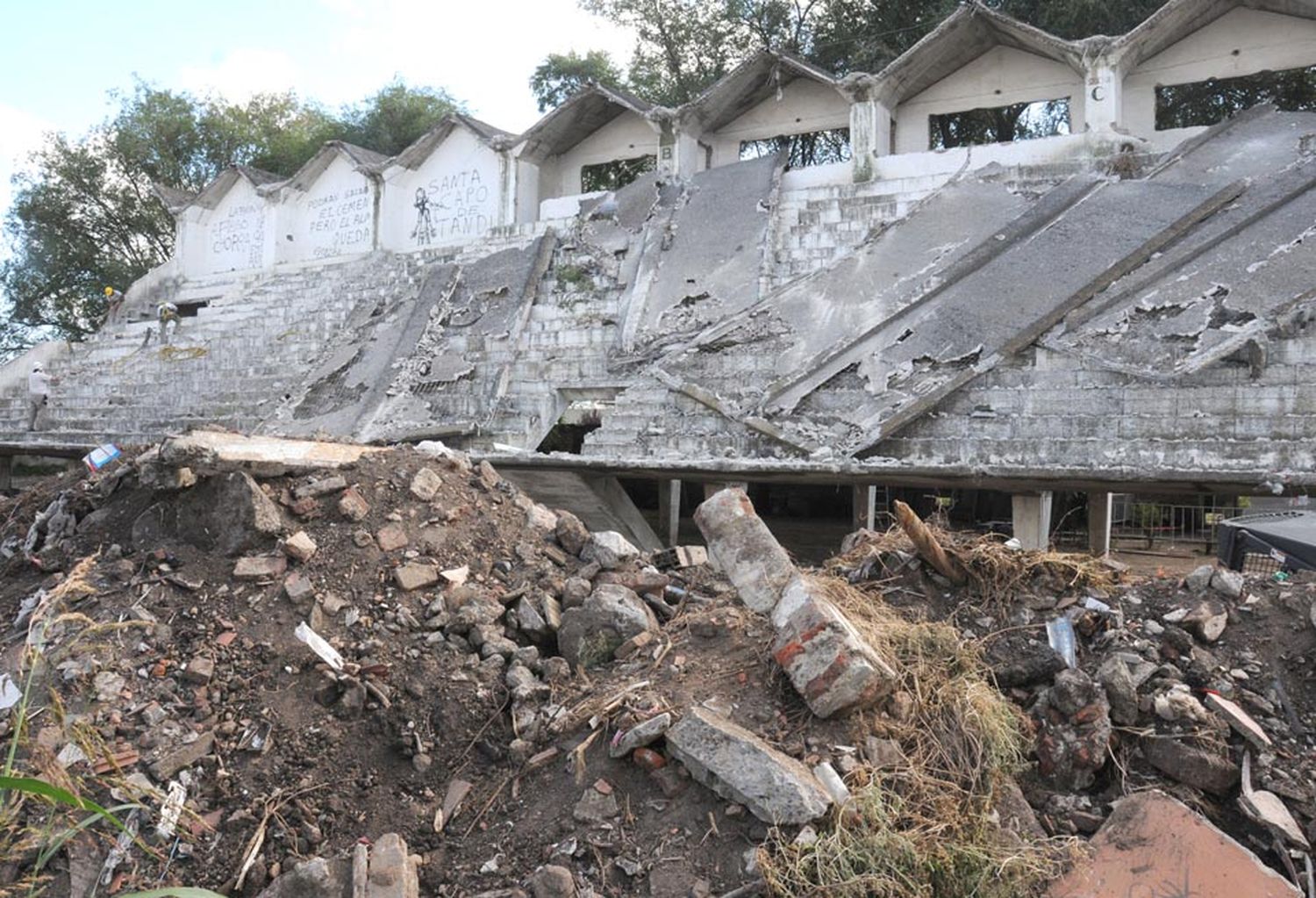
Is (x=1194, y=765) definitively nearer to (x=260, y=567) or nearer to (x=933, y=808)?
(x=933, y=808)

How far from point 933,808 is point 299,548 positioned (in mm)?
2995

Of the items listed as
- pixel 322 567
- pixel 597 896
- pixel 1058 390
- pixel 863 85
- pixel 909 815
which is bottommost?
pixel 597 896

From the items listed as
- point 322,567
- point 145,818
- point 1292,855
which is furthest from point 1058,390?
point 145,818

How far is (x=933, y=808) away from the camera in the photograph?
2988 mm

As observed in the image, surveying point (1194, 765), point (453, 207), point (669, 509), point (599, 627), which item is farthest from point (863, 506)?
point (453, 207)

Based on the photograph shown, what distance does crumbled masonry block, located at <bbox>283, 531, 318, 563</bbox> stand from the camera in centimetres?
440

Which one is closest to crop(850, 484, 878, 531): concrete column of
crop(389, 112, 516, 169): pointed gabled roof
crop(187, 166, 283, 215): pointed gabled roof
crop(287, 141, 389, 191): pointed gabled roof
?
crop(389, 112, 516, 169): pointed gabled roof

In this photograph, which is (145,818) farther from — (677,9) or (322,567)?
(677,9)

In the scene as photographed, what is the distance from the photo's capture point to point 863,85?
1487 cm

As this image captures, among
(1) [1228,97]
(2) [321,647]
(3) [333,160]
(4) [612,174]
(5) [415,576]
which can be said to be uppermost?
(1) [1228,97]

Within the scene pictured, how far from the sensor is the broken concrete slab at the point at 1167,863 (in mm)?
2768

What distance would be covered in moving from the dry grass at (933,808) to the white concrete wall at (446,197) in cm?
1588

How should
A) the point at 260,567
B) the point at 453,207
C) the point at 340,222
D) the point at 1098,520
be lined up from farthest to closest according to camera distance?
the point at 340,222
the point at 453,207
the point at 1098,520
the point at 260,567

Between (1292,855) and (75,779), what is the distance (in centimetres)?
405
